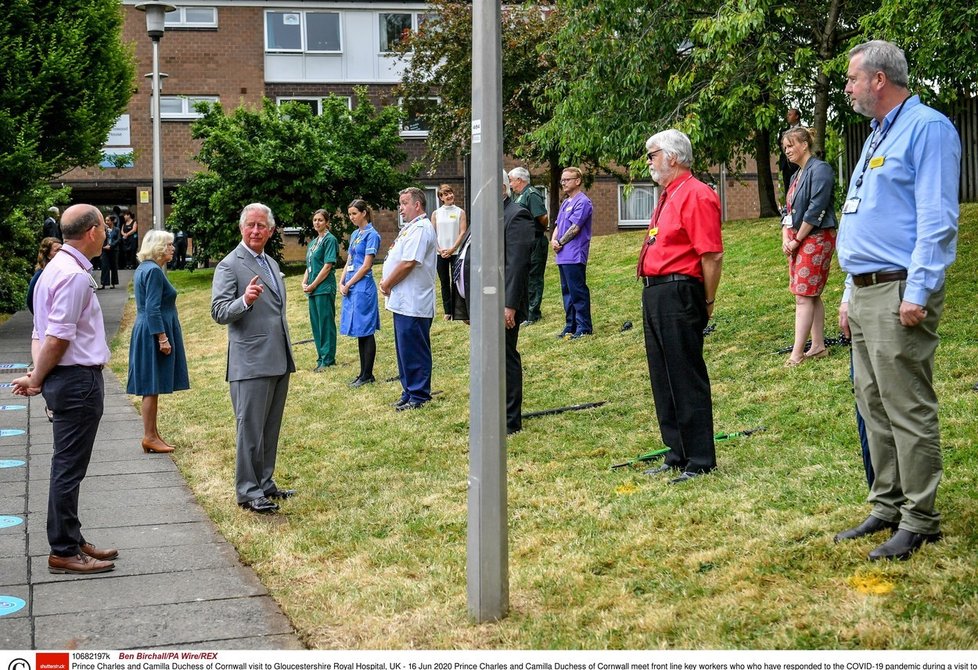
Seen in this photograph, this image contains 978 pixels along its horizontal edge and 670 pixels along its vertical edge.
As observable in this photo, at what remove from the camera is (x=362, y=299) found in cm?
1241

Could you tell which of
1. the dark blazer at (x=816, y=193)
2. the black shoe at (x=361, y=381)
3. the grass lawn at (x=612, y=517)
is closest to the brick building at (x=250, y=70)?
the black shoe at (x=361, y=381)

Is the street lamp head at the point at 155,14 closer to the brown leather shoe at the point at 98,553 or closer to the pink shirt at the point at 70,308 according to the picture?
the pink shirt at the point at 70,308

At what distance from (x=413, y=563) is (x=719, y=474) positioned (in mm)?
2037

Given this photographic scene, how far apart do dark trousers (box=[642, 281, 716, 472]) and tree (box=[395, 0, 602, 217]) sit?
24570 millimetres

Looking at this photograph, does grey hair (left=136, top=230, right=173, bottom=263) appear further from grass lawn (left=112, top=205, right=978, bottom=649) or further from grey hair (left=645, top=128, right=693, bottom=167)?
grey hair (left=645, top=128, right=693, bottom=167)

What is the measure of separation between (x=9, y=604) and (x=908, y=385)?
4170mm

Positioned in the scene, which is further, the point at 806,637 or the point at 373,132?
the point at 373,132

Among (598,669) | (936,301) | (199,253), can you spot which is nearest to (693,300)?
(936,301)

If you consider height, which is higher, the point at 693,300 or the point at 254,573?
the point at 693,300

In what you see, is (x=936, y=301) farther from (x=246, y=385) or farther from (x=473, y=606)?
(x=246, y=385)

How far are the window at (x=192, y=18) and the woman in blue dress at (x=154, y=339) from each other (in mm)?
34424

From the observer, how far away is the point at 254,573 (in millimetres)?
5996

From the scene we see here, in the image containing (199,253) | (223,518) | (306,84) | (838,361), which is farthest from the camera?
(306,84)

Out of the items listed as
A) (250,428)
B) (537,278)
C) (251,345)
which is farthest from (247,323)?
(537,278)
